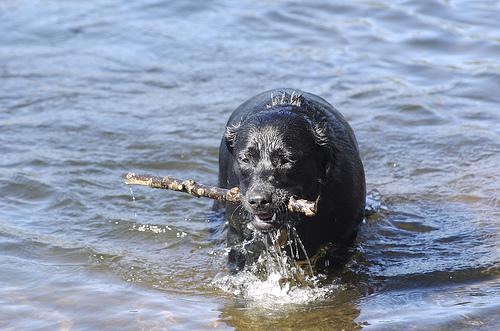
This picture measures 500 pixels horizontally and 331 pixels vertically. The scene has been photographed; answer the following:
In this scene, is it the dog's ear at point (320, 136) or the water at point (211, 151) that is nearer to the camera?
the dog's ear at point (320, 136)

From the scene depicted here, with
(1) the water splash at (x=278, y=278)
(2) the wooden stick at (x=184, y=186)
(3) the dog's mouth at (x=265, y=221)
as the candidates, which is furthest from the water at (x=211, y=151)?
(2) the wooden stick at (x=184, y=186)

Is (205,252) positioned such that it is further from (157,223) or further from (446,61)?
(446,61)

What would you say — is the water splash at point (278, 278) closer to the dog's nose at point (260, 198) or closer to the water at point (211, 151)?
the water at point (211, 151)

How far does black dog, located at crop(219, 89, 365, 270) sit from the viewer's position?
652cm

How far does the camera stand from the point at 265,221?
651 centimetres

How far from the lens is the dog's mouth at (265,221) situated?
646 centimetres

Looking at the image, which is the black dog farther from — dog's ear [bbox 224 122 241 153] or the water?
the water

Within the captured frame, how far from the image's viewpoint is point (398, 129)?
35.4ft

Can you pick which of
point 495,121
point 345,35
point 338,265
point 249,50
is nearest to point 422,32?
point 345,35

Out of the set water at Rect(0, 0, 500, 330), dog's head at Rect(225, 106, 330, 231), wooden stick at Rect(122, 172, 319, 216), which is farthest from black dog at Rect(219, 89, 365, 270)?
water at Rect(0, 0, 500, 330)

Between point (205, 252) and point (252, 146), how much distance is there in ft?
5.73

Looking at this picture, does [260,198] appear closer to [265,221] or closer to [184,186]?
[265,221]

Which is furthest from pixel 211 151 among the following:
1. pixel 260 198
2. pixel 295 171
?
pixel 260 198

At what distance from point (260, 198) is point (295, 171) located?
40 cm
